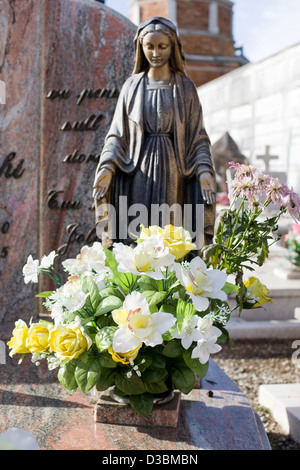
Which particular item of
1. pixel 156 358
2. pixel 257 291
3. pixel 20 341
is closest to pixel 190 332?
pixel 156 358

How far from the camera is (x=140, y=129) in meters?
2.79

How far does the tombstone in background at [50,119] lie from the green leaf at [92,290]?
2216 millimetres

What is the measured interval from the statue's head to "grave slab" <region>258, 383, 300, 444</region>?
2.27 m

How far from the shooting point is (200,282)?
1587mm

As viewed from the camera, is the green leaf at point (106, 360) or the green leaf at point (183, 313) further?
the green leaf at point (106, 360)

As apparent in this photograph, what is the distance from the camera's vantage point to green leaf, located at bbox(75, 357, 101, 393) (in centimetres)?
163

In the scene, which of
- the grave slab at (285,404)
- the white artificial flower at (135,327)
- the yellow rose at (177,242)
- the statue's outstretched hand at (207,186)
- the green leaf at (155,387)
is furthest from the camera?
the grave slab at (285,404)

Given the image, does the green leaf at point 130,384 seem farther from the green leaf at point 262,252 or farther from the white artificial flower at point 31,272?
the green leaf at point 262,252

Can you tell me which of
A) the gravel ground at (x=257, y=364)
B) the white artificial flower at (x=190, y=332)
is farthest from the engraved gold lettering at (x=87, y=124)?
the white artificial flower at (x=190, y=332)

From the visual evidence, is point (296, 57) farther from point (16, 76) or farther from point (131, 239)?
point (131, 239)

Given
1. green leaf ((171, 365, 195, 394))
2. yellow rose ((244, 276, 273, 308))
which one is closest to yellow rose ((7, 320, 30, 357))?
green leaf ((171, 365, 195, 394))

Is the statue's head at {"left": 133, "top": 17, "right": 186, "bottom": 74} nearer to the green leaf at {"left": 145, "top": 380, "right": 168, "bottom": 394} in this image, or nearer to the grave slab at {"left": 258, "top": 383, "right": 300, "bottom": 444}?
the green leaf at {"left": 145, "top": 380, "right": 168, "bottom": 394}

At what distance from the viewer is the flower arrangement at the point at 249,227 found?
183 cm

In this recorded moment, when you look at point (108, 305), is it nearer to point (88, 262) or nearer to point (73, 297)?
point (73, 297)
